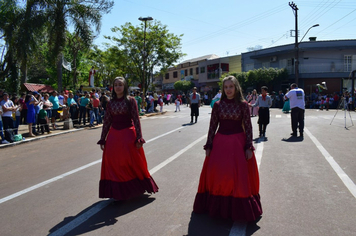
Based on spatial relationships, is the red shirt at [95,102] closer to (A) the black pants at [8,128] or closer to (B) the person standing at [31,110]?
(B) the person standing at [31,110]

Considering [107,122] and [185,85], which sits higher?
[185,85]

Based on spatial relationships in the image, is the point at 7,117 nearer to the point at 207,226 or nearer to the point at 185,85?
the point at 207,226

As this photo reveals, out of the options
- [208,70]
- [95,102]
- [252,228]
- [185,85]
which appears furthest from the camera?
[185,85]

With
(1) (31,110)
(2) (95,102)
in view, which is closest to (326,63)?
(2) (95,102)

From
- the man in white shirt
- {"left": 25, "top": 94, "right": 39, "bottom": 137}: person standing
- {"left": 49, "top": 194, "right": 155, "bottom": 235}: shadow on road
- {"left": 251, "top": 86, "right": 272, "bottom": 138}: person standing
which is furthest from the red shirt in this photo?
{"left": 49, "top": 194, "right": 155, "bottom": 235}: shadow on road

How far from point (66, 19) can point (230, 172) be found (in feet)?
56.7

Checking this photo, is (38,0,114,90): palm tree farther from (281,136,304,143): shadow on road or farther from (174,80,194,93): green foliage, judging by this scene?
(174,80,194,93): green foliage

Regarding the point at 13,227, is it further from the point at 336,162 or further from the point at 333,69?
the point at 333,69

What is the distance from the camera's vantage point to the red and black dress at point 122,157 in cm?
474

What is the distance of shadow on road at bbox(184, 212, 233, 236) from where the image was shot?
3672 millimetres

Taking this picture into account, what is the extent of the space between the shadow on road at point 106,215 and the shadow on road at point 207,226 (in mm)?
996

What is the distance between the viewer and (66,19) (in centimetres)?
1819

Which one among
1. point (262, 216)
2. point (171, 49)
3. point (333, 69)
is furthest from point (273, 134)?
point (333, 69)

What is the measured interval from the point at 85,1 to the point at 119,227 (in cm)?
1817
